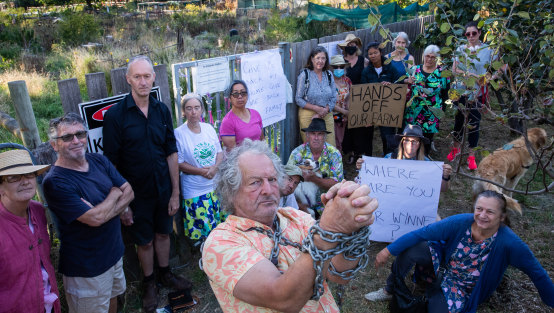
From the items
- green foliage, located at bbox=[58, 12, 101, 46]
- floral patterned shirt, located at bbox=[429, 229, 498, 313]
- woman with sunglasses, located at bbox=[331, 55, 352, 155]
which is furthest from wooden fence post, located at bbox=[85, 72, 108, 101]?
green foliage, located at bbox=[58, 12, 101, 46]

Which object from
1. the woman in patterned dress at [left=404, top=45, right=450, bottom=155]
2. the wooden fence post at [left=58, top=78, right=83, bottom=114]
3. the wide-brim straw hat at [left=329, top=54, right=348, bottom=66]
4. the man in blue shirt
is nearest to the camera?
the man in blue shirt

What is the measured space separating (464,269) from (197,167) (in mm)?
2629

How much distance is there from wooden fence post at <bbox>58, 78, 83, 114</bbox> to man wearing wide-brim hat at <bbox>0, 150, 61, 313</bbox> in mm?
730

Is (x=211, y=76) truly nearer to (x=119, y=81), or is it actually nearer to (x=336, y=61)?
(x=119, y=81)

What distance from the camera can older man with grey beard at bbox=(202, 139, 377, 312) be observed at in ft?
3.94

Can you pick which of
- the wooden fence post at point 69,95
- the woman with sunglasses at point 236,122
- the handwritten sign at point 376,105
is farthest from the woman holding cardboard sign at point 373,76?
the wooden fence post at point 69,95

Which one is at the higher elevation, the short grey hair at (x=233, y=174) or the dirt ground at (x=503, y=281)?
the short grey hair at (x=233, y=174)

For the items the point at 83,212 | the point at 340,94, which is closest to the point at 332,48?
the point at 340,94

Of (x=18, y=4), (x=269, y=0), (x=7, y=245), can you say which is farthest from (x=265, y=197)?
(x=18, y=4)

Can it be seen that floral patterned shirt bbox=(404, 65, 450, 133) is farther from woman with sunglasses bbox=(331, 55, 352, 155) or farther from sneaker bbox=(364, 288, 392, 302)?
sneaker bbox=(364, 288, 392, 302)

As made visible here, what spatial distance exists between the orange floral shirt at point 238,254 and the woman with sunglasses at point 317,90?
13.0ft

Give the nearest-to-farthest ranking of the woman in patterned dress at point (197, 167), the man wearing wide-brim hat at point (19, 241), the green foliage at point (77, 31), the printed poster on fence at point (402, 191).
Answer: the man wearing wide-brim hat at point (19, 241) → the woman in patterned dress at point (197, 167) → the printed poster on fence at point (402, 191) → the green foliage at point (77, 31)

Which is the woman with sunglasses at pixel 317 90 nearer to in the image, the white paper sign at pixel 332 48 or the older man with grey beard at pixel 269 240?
the white paper sign at pixel 332 48

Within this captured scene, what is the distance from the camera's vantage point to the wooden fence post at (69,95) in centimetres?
Answer: 300
